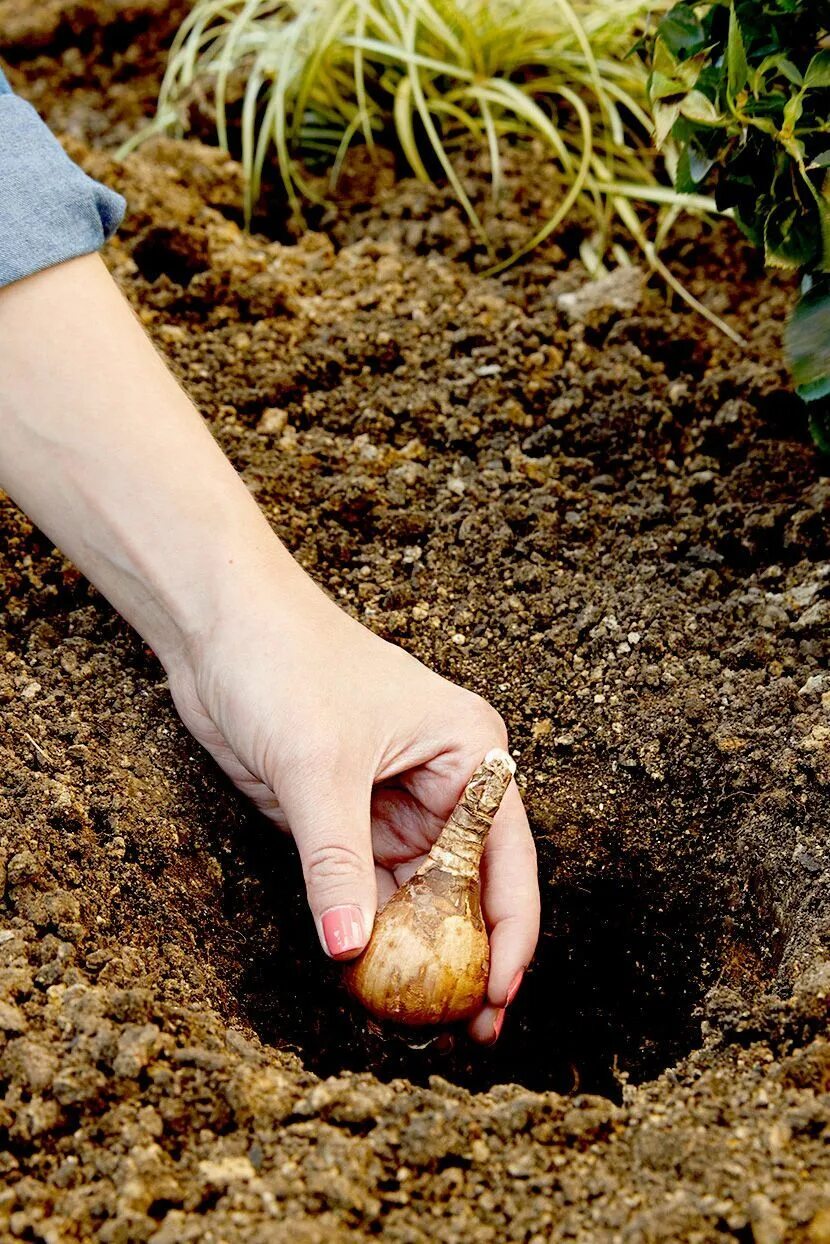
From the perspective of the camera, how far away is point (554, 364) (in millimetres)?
2178

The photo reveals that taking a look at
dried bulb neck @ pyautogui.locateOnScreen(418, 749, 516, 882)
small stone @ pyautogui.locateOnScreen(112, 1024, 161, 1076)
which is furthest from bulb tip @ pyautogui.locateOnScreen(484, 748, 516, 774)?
small stone @ pyautogui.locateOnScreen(112, 1024, 161, 1076)

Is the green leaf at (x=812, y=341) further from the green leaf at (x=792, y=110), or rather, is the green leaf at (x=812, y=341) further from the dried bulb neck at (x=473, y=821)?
the dried bulb neck at (x=473, y=821)

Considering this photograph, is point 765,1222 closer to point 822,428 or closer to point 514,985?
point 514,985

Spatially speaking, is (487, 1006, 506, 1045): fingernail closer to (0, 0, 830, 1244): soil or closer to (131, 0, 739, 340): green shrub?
(0, 0, 830, 1244): soil

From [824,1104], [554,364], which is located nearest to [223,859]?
[824,1104]

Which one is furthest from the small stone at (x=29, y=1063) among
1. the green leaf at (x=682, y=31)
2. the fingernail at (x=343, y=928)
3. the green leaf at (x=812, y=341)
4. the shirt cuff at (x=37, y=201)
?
the green leaf at (x=682, y=31)

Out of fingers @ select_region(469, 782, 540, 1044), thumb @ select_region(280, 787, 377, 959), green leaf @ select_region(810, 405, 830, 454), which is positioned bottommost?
fingers @ select_region(469, 782, 540, 1044)

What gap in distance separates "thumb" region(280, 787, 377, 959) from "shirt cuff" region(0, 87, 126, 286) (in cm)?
77

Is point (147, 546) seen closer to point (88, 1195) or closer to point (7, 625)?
point (7, 625)

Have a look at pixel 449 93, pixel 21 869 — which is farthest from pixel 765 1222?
pixel 449 93

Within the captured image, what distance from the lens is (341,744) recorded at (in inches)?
56.8

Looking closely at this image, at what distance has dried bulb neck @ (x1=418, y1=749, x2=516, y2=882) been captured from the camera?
1429 millimetres

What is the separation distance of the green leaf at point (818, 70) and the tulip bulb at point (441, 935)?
36.8 inches

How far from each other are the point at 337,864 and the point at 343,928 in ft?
0.24
